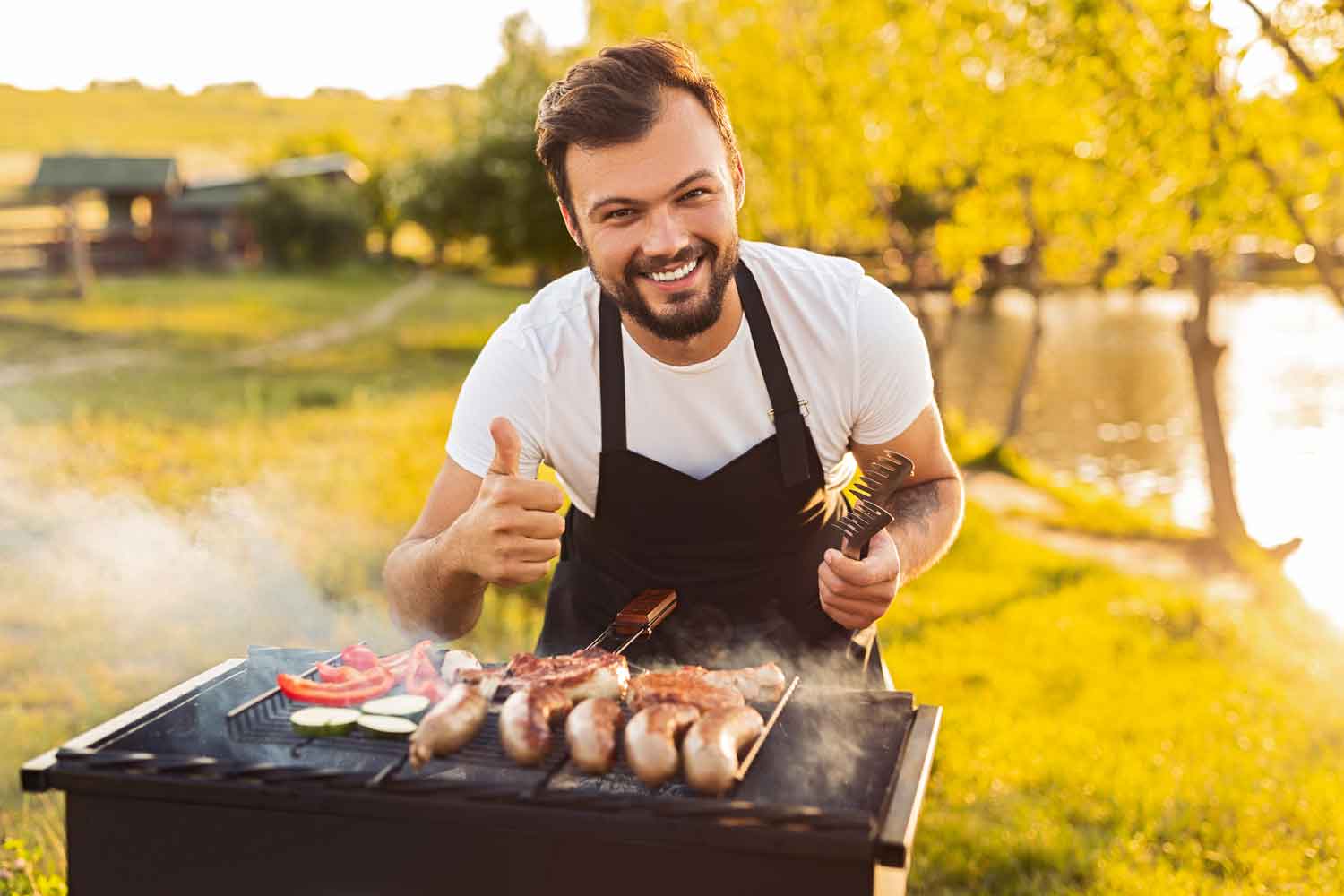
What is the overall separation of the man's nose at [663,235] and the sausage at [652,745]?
3.84 ft

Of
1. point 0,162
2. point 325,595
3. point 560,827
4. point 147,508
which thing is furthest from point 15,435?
point 0,162

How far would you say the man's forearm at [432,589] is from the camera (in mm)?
2826

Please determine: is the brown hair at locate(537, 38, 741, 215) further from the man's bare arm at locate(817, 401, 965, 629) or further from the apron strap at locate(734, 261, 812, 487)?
the man's bare arm at locate(817, 401, 965, 629)

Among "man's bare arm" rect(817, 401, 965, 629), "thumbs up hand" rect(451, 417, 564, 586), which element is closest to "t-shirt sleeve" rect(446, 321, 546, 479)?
"thumbs up hand" rect(451, 417, 564, 586)

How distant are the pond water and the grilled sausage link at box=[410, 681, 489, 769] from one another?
7529 millimetres

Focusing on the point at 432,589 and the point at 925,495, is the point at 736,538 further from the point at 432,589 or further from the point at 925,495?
the point at 432,589

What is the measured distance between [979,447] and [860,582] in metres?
12.5

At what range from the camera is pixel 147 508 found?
28.2 ft

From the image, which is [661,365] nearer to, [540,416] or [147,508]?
[540,416]

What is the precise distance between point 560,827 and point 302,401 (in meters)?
12.7

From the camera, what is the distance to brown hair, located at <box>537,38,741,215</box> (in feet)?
9.41

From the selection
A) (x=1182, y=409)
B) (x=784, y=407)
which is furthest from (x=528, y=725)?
(x=1182, y=409)

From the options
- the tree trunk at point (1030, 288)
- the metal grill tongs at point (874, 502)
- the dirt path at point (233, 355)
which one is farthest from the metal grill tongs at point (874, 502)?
the dirt path at point (233, 355)

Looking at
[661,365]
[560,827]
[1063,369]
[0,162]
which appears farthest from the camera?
[0,162]
